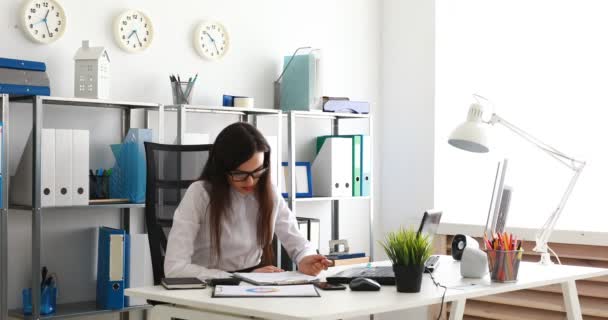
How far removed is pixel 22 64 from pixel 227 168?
1.08 m

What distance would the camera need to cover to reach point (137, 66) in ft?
12.9

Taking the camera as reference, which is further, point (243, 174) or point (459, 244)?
point (459, 244)

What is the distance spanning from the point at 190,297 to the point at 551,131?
290cm

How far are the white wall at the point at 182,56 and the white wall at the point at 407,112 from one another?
10 centimetres

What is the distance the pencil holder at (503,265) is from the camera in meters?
2.71

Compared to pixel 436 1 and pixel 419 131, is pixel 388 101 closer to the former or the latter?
pixel 419 131

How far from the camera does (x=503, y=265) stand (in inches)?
107

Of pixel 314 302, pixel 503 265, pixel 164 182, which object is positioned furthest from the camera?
pixel 164 182

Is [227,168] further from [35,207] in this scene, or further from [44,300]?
[44,300]

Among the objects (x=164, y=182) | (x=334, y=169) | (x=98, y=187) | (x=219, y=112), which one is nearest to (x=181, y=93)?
(x=219, y=112)

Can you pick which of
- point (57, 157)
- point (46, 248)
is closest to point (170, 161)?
point (57, 157)

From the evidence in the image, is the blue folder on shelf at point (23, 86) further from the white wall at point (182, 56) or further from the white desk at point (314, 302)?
the white desk at point (314, 302)

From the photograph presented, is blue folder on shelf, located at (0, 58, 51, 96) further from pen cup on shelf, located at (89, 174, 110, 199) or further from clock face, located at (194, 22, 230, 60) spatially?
clock face, located at (194, 22, 230, 60)

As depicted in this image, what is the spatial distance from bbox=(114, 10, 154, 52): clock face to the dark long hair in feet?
3.95
